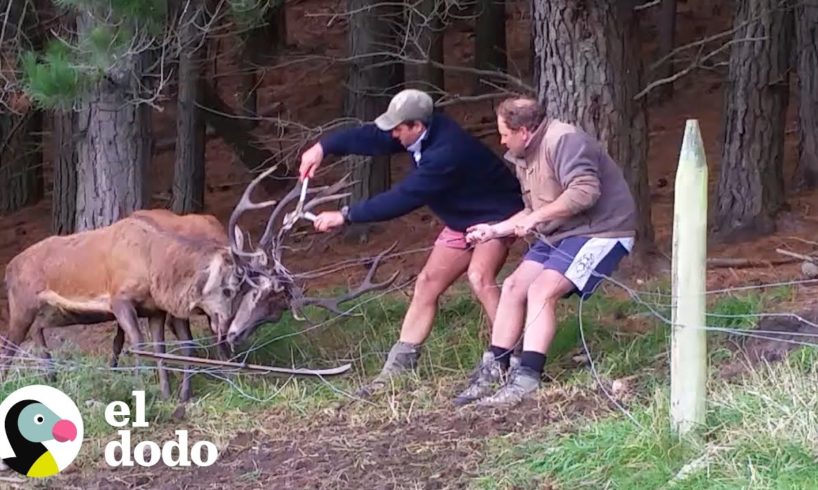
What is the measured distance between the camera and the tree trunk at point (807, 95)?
1435cm

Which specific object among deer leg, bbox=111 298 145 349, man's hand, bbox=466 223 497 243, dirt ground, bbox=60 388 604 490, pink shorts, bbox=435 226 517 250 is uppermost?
man's hand, bbox=466 223 497 243

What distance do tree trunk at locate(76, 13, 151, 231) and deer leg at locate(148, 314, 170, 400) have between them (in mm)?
1916

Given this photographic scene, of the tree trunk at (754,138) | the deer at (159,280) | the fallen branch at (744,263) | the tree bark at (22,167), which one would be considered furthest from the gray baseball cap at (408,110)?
the tree bark at (22,167)

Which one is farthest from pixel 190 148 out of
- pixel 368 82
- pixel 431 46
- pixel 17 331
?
pixel 17 331

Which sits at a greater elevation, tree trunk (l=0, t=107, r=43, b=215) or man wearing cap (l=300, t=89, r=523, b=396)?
man wearing cap (l=300, t=89, r=523, b=396)

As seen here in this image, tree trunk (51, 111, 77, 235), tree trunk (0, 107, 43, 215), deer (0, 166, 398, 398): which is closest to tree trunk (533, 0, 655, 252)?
deer (0, 166, 398, 398)

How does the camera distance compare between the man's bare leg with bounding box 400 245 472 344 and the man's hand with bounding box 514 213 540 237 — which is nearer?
the man's hand with bounding box 514 213 540 237

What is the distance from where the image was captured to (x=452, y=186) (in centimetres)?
774

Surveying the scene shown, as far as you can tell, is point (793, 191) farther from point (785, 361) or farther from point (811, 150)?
point (785, 361)

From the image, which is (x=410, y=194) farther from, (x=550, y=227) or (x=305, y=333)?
(x=305, y=333)

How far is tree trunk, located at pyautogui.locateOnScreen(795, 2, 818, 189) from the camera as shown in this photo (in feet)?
47.1

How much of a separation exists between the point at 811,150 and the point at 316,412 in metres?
8.72

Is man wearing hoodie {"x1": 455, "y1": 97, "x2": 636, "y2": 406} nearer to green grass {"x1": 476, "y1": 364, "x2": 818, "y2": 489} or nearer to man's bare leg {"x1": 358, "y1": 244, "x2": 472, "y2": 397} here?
man's bare leg {"x1": 358, "y1": 244, "x2": 472, "y2": 397}

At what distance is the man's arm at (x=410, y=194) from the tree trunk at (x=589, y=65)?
92.1 inches
